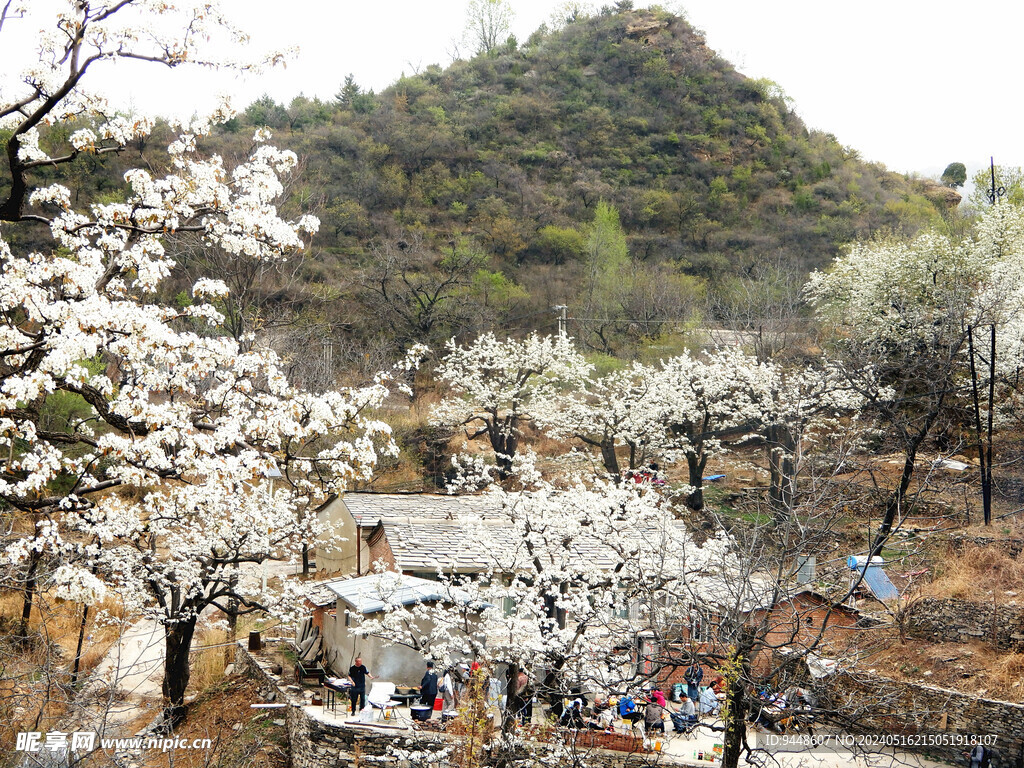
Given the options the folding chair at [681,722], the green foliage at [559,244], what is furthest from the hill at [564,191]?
the folding chair at [681,722]

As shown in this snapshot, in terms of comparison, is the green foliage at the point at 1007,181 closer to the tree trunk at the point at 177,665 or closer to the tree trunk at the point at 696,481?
the tree trunk at the point at 696,481

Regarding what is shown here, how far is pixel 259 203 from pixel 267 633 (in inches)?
571

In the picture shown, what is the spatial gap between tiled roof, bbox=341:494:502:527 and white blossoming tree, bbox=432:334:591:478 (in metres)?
6.21

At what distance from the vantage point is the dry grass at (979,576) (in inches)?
667

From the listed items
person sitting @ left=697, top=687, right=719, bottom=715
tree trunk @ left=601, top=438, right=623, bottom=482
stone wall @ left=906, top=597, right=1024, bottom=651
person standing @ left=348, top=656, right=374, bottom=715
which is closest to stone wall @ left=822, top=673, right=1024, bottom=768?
person sitting @ left=697, top=687, right=719, bottom=715

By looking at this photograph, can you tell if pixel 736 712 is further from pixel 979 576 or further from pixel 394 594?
pixel 979 576

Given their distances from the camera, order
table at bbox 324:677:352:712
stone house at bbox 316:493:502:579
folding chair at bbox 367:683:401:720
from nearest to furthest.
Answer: folding chair at bbox 367:683:401:720 < table at bbox 324:677:352:712 < stone house at bbox 316:493:502:579

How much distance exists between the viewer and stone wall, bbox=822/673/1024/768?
12945 millimetres

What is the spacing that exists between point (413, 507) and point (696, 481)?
33.3 ft

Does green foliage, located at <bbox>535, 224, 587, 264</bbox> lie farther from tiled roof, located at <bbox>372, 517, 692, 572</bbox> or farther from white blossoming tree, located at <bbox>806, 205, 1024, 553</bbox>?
tiled roof, located at <bbox>372, 517, 692, 572</bbox>

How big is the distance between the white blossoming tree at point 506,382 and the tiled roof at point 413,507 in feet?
20.4

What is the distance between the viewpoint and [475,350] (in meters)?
32.5

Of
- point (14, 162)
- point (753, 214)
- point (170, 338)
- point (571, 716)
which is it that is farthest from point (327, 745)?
point (753, 214)

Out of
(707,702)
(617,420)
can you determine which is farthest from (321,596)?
(617,420)
